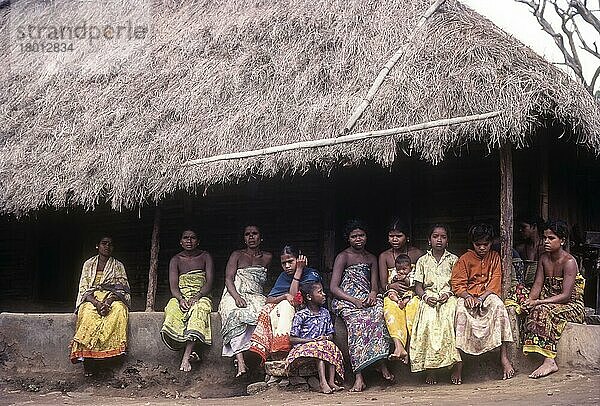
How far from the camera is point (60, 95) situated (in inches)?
376

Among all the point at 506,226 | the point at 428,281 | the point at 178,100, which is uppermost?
the point at 178,100

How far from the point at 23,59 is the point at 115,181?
4.34m

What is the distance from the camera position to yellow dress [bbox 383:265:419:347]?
627 centimetres

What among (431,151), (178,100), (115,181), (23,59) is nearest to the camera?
(431,151)

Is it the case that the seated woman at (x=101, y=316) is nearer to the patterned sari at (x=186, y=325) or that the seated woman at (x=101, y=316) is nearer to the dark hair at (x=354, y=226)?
the patterned sari at (x=186, y=325)

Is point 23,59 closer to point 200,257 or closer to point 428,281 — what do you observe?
point 200,257

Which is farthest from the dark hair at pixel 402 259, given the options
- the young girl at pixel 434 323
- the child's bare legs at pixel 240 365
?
the child's bare legs at pixel 240 365

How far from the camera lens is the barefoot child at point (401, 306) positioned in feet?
20.5

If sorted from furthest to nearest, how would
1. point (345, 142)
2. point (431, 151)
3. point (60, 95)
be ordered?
point (60, 95)
point (345, 142)
point (431, 151)

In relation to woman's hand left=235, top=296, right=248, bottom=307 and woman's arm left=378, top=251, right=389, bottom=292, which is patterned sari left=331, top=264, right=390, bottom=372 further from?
woman's hand left=235, top=296, right=248, bottom=307

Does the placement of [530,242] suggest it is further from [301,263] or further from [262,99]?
[262,99]

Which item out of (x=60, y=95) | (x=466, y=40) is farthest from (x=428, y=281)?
(x=60, y=95)

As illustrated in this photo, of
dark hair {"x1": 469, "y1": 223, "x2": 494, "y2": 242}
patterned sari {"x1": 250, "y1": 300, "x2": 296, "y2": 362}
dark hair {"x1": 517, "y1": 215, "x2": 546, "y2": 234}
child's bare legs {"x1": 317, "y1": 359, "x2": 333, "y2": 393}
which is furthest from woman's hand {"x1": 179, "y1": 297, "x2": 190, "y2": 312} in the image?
dark hair {"x1": 517, "y1": 215, "x2": 546, "y2": 234}

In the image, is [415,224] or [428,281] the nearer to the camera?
[428,281]
